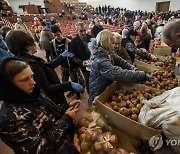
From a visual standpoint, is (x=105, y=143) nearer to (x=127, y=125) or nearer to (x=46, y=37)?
(x=127, y=125)

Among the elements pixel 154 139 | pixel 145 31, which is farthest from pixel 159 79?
Result: pixel 145 31

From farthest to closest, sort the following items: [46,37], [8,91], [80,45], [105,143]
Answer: [46,37], [80,45], [105,143], [8,91]

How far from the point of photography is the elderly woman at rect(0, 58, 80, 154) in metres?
0.77

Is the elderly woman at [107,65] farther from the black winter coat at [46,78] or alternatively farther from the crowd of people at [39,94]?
the black winter coat at [46,78]

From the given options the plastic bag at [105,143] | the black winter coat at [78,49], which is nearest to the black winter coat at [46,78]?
the plastic bag at [105,143]

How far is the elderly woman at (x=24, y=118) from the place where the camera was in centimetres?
77

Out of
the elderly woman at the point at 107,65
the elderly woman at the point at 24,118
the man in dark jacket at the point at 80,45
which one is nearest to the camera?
the elderly woman at the point at 24,118

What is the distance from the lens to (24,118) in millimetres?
811

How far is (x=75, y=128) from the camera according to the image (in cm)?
113

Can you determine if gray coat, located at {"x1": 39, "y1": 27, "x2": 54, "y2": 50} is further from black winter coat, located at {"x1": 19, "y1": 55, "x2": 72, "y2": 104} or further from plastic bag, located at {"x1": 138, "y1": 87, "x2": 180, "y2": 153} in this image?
plastic bag, located at {"x1": 138, "y1": 87, "x2": 180, "y2": 153}

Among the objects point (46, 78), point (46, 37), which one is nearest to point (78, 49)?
point (46, 78)

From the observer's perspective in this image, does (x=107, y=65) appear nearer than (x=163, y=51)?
Yes

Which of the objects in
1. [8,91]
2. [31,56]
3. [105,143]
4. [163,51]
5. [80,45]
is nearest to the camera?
[8,91]

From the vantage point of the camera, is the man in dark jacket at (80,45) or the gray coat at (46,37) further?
the gray coat at (46,37)
